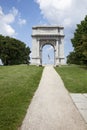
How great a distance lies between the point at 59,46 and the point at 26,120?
65190 millimetres

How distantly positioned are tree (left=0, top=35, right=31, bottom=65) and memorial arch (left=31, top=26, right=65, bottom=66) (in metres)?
6.06

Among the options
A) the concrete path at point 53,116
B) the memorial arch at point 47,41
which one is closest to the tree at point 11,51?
the memorial arch at point 47,41

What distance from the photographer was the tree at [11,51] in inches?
2943

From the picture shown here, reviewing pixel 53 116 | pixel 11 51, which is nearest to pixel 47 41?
pixel 11 51

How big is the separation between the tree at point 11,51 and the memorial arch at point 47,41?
6064 millimetres

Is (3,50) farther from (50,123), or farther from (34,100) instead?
(50,123)

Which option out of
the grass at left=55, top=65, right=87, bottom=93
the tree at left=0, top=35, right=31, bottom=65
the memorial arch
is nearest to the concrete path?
the grass at left=55, top=65, right=87, bottom=93

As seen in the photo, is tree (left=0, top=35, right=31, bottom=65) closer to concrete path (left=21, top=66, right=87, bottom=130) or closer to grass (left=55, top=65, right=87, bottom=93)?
grass (left=55, top=65, right=87, bottom=93)

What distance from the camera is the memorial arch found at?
72250 mm

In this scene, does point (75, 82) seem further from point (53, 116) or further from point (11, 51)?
point (11, 51)

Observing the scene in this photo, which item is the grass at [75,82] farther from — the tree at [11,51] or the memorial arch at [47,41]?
the tree at [11,51]

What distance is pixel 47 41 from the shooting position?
7394cm

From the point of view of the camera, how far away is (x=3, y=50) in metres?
74.6

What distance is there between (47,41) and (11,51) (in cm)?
1069
